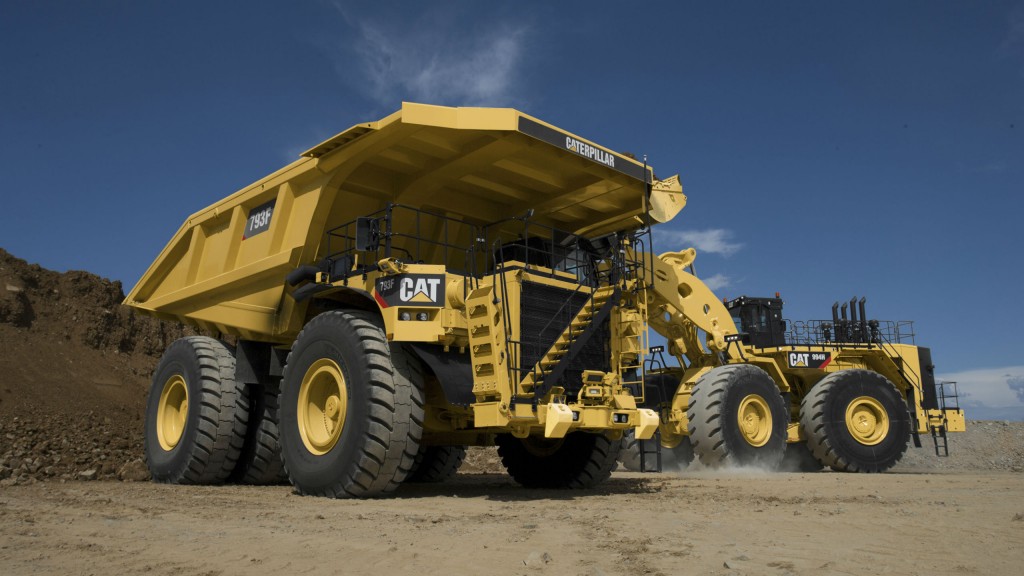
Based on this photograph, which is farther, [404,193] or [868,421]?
[868,421]

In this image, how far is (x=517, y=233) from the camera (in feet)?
34.9

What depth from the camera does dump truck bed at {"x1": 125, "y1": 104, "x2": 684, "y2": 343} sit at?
831 cm

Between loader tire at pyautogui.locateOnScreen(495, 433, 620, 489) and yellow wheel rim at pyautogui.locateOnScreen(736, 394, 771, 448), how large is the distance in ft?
12.3

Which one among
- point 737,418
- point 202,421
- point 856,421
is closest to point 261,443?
point 202,421

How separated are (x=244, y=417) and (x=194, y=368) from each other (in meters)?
0.96

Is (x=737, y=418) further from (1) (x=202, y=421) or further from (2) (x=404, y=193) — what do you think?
(1) (x=202, y=421)

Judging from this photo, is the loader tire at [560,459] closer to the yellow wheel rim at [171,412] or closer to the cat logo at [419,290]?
the cat logo at [419,290]

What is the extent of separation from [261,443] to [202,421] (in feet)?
2.67

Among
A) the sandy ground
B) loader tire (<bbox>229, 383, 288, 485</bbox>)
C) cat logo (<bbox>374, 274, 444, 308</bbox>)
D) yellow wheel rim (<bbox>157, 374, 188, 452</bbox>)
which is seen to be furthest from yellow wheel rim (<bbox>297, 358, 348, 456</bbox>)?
yellow wheel rim (<bbox>157, 374, 188, 452</bbox>)

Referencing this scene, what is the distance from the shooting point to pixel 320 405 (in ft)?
27.9

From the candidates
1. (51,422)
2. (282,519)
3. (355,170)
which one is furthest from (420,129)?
(51,422)

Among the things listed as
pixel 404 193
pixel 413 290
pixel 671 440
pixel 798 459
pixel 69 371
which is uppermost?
pixel 404 193

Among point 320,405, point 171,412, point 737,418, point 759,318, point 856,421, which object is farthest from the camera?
point 759,318

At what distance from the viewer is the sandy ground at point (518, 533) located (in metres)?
4.26
